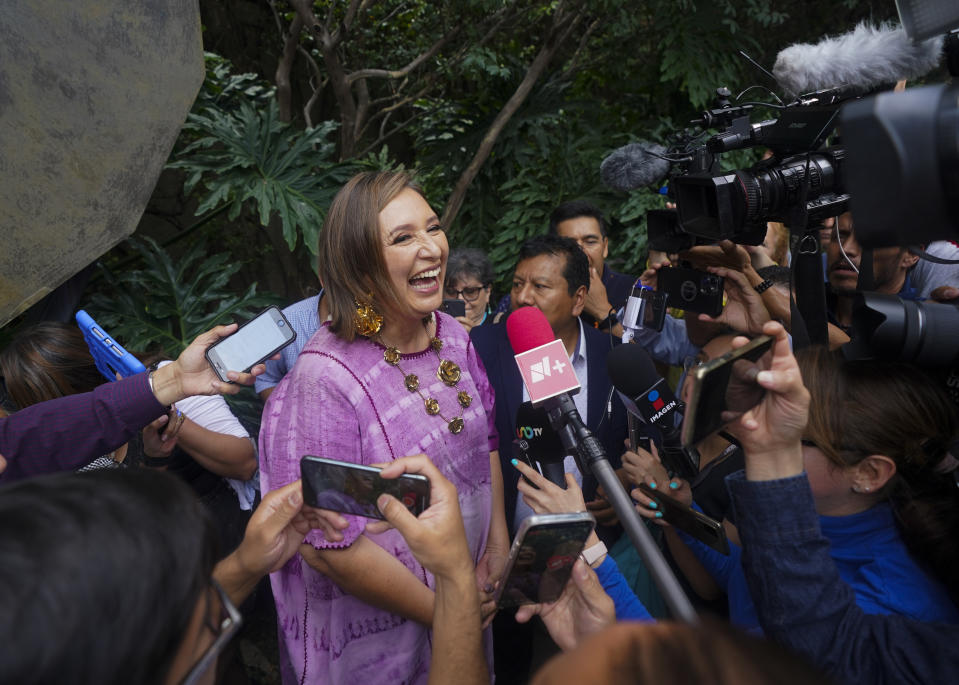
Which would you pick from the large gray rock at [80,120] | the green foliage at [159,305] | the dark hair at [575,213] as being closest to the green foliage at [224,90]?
the large gray rock at [80,120]

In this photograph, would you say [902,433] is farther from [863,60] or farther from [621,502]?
[863,60]

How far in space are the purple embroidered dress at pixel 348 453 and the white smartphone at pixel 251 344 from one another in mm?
141

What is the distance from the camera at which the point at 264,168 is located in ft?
13.0

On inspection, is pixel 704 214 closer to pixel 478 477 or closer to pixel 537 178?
pixel 478 477

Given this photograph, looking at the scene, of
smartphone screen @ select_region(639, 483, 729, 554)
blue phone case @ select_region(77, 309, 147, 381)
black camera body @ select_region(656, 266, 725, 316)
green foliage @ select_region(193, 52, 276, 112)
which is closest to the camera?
smartphone screen @ select_region(639, 483, 729, 554)

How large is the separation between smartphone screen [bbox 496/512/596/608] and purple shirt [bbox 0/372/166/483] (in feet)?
3.38

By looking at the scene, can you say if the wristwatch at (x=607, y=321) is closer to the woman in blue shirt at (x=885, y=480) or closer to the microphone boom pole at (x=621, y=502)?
the woman in blue shirt at (x=885, y=480)

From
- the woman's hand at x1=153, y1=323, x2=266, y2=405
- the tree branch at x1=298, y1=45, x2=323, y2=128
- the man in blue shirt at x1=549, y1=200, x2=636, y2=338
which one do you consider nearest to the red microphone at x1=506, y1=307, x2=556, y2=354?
the woman's hand at x1=153, y1=323, x2=266, y2=405

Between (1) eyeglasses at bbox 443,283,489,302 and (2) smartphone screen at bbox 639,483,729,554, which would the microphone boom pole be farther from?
(1) eyeglasses at bbox 443,283,489,302

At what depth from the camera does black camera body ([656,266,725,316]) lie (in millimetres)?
2215

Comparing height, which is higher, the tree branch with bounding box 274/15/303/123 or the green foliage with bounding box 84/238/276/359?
the tree branch with bounding box 274/15/303/123

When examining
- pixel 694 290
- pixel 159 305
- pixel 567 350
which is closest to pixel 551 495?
pixel 694 290

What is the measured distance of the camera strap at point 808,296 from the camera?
1820 mm

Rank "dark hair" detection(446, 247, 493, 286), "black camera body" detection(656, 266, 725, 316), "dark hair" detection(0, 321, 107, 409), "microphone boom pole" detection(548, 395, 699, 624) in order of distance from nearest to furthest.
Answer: "microphone boom pole" detection(548, 395, 699, 624) → "dark hair" detection(0, 321, 107, 409) → "black camera body" detection(656, 266, 725, 316) → "dark hair" detection(446, 247, 493, 286)
